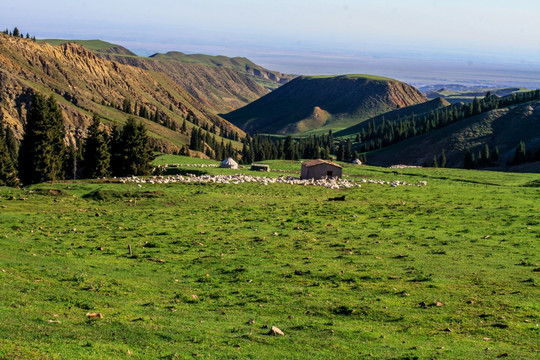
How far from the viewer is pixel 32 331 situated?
1392 cm

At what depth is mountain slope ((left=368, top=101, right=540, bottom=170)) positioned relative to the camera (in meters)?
148

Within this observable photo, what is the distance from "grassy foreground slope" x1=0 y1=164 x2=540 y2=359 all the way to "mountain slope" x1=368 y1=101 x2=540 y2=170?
11458 centimetres

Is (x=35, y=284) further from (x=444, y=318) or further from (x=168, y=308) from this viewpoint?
(x=444, y=318)

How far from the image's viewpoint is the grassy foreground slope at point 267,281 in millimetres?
14328

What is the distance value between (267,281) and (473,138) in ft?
487


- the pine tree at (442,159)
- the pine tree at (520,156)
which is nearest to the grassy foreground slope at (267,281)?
the pine tree at (520,156)

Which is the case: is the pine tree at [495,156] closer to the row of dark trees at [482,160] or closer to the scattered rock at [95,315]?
the row of dark trees at [482,160]

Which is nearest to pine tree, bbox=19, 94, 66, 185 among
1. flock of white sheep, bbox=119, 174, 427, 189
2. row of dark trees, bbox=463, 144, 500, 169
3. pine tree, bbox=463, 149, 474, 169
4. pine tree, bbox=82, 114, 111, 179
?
pine tree, bbox=82, 114, 111, 179

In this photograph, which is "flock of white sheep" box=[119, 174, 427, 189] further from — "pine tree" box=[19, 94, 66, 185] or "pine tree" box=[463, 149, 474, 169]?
"pine tree" box=[463, 149, 474, 169]

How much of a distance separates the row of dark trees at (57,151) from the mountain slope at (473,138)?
3788 inches

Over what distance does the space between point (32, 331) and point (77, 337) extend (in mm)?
1239

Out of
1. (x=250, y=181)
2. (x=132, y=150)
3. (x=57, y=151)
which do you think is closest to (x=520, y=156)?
(x=250, y=181)

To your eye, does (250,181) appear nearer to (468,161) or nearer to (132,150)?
(132,150)

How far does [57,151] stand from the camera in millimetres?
67938
